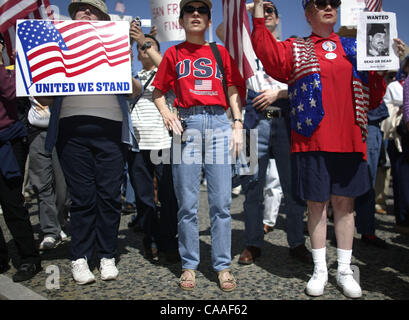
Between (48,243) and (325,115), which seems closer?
(325,115)

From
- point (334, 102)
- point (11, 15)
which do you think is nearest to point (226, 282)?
point (334, 102)

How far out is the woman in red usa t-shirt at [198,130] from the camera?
9.73 feet

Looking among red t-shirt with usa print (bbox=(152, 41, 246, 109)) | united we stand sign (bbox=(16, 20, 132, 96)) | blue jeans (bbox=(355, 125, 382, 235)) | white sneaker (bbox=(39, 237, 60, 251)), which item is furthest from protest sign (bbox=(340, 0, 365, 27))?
white sneaker (bbox=(39, 237, 60, 251))

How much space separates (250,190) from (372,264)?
4.57ft

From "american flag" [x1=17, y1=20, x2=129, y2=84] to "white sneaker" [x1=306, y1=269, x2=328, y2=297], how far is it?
8.32ft

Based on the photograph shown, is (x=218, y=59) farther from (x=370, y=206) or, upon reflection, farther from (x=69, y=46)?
(x=370, y=206)

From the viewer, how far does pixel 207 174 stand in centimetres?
305

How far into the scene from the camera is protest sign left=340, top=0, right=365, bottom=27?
10.9 feet

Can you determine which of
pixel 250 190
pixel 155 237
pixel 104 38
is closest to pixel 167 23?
pixel 104 38

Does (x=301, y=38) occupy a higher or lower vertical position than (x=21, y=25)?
lower

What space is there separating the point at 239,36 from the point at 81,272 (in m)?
2.58

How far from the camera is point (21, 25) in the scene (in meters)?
3.10

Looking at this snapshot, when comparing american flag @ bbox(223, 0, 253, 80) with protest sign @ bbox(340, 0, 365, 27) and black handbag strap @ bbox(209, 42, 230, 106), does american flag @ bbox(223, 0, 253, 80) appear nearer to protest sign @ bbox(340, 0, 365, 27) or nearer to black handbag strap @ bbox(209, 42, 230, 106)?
black handbag strap @ bbox(209, 42, 230, 106)
